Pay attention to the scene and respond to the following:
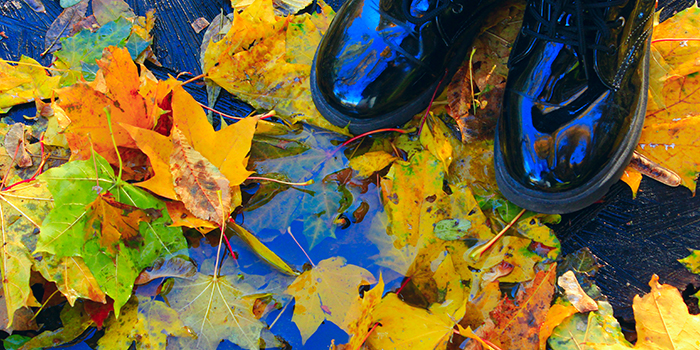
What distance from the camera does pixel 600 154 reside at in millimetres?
769

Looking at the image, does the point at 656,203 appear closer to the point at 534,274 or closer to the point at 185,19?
the point at 534,274

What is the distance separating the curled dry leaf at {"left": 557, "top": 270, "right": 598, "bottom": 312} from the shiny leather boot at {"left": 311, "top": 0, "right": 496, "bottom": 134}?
51 centimetres

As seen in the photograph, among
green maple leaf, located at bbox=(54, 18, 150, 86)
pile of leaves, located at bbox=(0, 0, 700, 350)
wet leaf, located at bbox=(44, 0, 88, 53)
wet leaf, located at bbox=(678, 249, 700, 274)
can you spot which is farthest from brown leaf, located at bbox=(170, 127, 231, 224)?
wet leaf, located at bbox=(678, 249, 700, 274)

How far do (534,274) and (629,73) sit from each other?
0.47 m

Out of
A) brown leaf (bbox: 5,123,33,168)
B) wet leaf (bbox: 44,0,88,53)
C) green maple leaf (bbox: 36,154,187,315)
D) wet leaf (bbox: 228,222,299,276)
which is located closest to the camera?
green maple leaf (bbox: 36,154,187,315)

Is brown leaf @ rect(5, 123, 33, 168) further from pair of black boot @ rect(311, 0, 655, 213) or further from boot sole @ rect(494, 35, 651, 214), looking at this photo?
boot sole @ rect(494, 35, 651, 214)

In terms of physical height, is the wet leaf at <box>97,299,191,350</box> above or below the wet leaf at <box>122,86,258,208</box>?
below

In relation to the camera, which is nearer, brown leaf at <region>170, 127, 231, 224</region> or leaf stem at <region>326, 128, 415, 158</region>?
brown leaf at <region>170, 127, 231, 224</region>

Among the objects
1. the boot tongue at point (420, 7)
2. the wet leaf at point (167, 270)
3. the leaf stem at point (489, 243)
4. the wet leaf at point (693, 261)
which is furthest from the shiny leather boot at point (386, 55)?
the wet leaf at point (693, 261)

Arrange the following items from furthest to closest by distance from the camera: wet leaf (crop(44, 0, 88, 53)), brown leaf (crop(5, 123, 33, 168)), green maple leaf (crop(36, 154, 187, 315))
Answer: wet leaf (crop(44, 0, 88, 53))
brown leaf (crop(5, 123, 33, 168))
green maple leaf (crop(36, 154, 187, 315))

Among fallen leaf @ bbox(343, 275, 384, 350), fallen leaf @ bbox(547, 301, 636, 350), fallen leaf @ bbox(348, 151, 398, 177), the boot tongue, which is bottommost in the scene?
fallen leaf @ bbox(547, 301, 636, 350)

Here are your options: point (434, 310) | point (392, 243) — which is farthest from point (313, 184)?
point (434, 310)

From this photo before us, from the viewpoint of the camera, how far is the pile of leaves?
706 millimetres

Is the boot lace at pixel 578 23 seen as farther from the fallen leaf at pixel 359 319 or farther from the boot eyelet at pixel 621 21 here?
the fallen leaf at pixel 359 319
